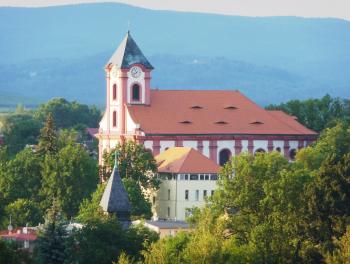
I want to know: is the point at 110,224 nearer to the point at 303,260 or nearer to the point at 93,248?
the point at 93,248

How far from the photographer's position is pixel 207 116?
483 ft

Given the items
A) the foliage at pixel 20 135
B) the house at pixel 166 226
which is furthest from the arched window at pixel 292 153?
the house at pixel 166 226

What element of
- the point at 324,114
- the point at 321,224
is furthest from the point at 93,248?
the point at 324,114

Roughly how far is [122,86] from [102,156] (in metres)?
9.54

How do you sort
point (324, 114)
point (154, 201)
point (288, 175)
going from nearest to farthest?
point (288, 175) → point (154, 201) → point (324, 114)

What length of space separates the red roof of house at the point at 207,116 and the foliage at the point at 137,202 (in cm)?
2318

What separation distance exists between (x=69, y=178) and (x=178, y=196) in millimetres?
6930

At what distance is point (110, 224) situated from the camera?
8719cm

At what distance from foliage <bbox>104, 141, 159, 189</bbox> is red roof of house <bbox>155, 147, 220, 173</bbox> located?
1.35 m

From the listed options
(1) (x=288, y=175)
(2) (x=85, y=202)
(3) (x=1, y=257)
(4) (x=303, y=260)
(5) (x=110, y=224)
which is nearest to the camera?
(3) (x=1, y=257)

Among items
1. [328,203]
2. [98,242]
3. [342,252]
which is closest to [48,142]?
[98,242]

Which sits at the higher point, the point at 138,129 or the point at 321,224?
the point at 138,129

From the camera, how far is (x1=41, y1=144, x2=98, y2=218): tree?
121 m

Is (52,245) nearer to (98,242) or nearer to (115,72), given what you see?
(98,242)
